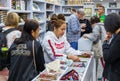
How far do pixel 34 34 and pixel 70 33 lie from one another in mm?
4467

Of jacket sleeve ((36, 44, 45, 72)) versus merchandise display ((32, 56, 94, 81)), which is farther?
jacket sleeve ((36, 44, 45, 72))

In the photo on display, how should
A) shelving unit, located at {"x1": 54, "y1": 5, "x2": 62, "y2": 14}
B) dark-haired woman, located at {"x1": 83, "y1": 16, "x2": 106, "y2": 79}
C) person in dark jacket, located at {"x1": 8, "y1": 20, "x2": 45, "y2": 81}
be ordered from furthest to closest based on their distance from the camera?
shelving unit, located at {"x1": 54, "y1": 5, "x2": 62, "y2": 14} → dark-haired woman, located at {"x1": 83, "y1": 16, "x2": 106, "y2": 79} → person in dark jacket, located at {"x1": 8, "y1": 20, "x2": 45, "y2": 81}

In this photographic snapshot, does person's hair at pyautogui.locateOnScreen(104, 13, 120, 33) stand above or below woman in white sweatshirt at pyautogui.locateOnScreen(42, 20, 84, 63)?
above

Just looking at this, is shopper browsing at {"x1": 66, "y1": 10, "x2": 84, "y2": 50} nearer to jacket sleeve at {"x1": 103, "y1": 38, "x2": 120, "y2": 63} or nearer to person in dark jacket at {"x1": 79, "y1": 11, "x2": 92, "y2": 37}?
person in dark jacket at {"x1": 79, "y1": 11, "x2": 92, "y2": 37}

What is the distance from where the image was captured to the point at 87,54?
4.71m

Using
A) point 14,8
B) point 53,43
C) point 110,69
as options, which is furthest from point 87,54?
point 14,8

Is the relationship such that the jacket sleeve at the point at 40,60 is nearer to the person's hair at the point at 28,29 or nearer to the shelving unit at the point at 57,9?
the person's hair at the point at 28,29

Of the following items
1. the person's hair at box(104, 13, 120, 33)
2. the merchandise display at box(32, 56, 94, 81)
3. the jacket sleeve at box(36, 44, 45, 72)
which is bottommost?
the merchandise display at box(32, 56, 94, 81)

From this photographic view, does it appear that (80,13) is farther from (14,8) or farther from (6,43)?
(6,43)

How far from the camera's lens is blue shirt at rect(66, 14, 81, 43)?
783cm

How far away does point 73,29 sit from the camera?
25.7 ft

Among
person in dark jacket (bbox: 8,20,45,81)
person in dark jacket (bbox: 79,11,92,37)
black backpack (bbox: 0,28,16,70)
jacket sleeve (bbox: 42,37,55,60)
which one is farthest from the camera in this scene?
person in dark jacket (bbox: 79,11,92,37)

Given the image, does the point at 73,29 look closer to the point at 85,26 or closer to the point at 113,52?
the point at 85,26

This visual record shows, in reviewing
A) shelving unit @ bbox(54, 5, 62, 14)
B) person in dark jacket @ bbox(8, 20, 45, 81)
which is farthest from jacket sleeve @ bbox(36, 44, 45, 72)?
shelving unit @ bbox(54, 5, 62, 14)
